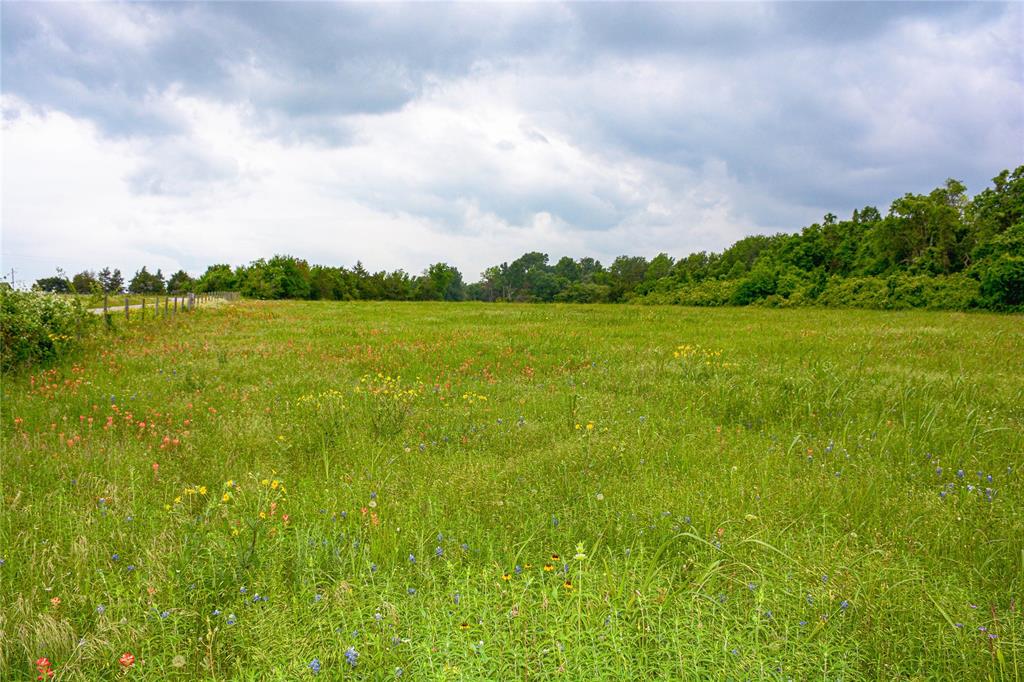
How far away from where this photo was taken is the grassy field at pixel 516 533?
106 inches

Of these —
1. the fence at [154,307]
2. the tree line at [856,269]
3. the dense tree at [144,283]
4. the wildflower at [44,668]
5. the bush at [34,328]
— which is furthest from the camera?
the dense tree at [144,283]

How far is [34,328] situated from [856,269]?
65.2 metres

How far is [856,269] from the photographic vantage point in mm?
54000

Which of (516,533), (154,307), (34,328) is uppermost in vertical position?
(154,307)

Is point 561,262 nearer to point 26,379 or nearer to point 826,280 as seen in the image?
point 826,280

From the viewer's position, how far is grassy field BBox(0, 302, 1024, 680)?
106 inches

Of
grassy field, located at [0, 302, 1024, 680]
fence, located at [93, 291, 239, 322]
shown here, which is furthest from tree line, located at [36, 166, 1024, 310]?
grassy field, located at [0, 302, 1024, 680]

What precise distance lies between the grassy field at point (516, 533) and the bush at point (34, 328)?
288cm

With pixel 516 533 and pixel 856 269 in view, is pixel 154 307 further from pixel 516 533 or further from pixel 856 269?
pixel 856 269

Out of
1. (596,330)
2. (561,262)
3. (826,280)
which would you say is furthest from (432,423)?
(561,262)

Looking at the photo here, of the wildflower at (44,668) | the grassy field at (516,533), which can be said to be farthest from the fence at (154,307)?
the wildflower at (44,668)

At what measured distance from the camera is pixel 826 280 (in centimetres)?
5384

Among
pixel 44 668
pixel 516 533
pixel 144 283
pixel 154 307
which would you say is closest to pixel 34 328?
pixel 44 668

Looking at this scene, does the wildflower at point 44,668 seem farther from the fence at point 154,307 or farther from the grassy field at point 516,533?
the fence at point 154,307
